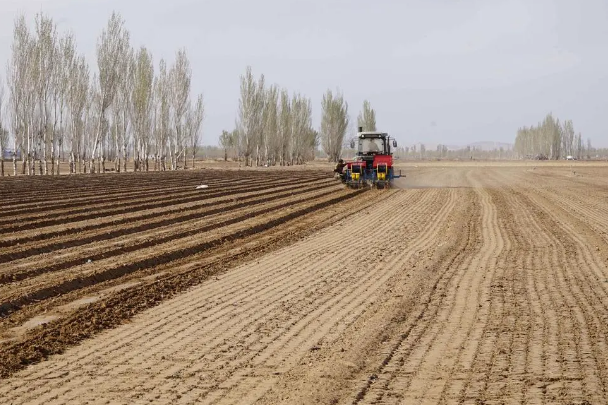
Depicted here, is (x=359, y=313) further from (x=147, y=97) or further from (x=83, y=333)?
(x=147, y=97)

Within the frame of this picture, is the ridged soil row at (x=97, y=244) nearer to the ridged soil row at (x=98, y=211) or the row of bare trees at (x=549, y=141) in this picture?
the ridged soil row at (x=98, y=211)

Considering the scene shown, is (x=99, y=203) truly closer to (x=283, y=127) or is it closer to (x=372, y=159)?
(x=372, y=159)

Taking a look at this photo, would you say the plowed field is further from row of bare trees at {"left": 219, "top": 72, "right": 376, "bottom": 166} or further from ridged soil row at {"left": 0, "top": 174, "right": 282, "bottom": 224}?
row of bare trees at {"left": 219, "top": 72, "right": 376, "bottom": 166}

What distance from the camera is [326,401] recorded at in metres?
4.92

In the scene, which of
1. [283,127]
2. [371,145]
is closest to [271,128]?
[283,127]

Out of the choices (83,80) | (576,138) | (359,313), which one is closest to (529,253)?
(359,313)

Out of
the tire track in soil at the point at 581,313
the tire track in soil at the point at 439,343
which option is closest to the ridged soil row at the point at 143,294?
the tire track in soil at the point at 439,343

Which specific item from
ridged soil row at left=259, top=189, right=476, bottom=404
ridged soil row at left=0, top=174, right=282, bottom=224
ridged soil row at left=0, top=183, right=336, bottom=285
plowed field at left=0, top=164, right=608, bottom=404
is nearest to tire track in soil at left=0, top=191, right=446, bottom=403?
plowed field at left=0, top=164, right=608, bottom=404

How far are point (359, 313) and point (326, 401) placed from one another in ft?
9.49

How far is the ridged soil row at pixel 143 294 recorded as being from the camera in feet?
21.1

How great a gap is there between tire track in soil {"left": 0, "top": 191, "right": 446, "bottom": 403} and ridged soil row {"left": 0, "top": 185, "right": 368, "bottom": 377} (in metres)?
0.27

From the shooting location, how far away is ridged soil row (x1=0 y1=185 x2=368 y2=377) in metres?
6.42

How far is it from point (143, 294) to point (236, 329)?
2.11 meters

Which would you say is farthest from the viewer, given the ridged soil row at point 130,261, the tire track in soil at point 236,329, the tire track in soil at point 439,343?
the ridged soil row at point 130,261
